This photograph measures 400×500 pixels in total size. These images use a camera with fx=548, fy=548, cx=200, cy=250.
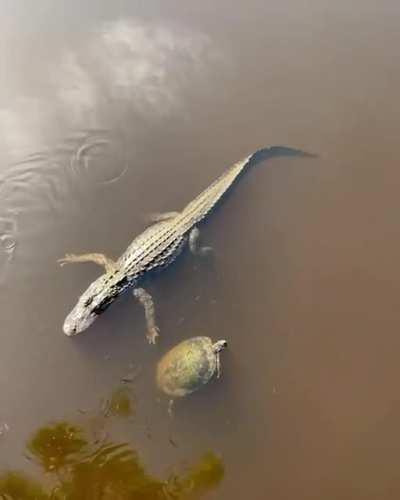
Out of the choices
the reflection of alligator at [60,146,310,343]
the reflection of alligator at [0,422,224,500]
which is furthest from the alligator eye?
the reflection of alligator at [0,422,224,500]

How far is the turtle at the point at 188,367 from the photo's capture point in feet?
16.0

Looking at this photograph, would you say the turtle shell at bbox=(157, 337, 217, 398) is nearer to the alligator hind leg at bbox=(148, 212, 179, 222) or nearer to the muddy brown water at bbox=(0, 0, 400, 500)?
the muddy brown water at bbox=(0, 0, 400, 500)

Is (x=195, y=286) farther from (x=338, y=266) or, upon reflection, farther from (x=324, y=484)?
(x=324, y=484)

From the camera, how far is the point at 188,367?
4.88 meters

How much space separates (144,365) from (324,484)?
1945 mm

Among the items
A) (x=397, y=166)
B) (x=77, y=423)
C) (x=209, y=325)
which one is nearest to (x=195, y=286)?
(x=209, y=325)

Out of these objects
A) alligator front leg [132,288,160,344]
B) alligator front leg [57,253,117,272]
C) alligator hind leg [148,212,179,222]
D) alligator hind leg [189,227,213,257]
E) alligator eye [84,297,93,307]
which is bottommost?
alligator front leg [132,288,160,344]

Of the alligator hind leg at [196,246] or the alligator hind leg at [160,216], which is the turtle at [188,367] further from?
the alligator hind leg at [160,216]

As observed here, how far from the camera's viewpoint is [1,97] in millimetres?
6242

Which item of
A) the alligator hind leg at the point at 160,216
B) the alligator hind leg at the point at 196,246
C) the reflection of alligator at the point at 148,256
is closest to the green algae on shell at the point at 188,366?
the reflection of alligator at the point at 148,256

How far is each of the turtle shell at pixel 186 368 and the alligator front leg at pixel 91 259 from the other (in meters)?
1.11

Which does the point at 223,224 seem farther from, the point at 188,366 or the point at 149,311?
the point at 188,366

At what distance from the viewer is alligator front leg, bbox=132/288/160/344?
5328 mm

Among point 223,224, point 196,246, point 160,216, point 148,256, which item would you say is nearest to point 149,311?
point 148,256
